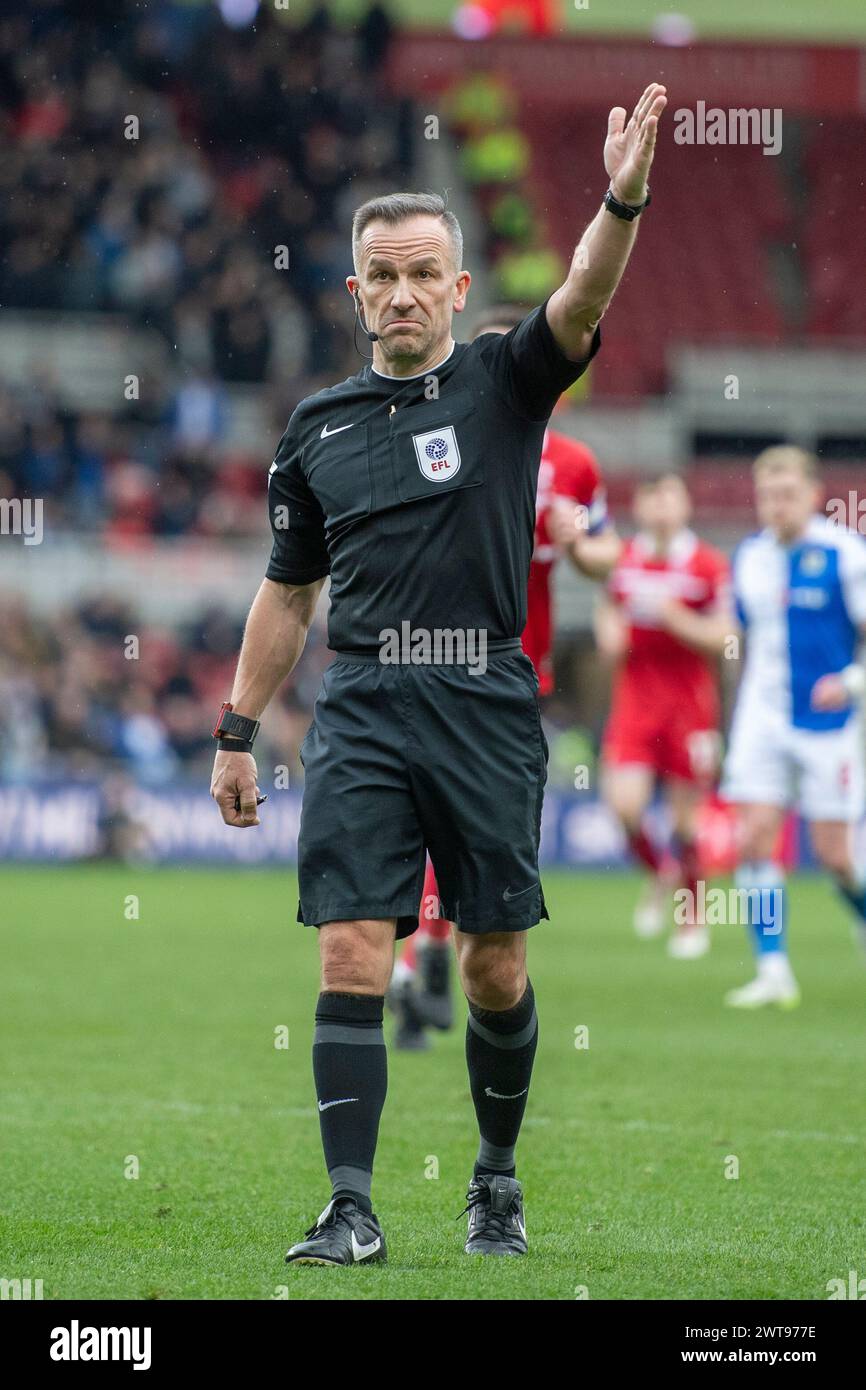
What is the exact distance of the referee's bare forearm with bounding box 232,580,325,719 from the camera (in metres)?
5.04

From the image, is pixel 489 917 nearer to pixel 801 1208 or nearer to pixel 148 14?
pixel 801 1208

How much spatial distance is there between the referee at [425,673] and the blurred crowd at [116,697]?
52.2 ft

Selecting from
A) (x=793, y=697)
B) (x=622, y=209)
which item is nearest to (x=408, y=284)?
(x=622, y=209)

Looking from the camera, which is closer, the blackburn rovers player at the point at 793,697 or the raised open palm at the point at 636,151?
the raised open palm at the point at 636,151

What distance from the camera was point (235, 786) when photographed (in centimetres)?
495

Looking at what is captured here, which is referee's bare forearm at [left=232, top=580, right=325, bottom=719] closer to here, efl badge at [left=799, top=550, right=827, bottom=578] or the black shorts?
the black shorts

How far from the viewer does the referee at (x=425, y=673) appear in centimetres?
457

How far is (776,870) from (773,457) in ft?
6.48

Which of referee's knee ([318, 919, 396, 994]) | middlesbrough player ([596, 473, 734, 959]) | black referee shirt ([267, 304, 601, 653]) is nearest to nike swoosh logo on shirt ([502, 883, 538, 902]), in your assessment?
referee's knee ([318, 919, 396, 994])

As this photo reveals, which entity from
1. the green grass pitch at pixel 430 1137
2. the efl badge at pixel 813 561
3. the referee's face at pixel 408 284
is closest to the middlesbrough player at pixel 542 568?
the green grass pitch at pixel 430 1137

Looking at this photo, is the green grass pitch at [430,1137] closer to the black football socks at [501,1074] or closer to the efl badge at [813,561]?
the black football socks at [501,1074]

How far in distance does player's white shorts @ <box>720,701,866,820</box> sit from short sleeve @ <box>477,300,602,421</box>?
5869 millimetres

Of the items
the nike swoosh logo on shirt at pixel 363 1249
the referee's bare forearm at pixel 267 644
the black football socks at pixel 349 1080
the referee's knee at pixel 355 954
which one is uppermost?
the referee's bare forearm at pixel 267 644
